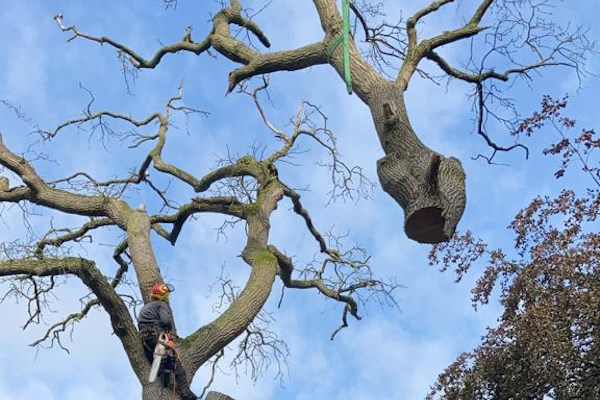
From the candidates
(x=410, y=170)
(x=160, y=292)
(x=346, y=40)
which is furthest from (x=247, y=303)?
(x=346, y=40)

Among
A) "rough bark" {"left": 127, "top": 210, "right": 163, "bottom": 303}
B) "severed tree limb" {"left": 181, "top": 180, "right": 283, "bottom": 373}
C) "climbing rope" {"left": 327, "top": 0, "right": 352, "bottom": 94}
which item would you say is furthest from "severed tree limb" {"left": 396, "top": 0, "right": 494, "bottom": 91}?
"rough bark" {"left": 127, "top": 210, "right": 163, "bottom": 303}

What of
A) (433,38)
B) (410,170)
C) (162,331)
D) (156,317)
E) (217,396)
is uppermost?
(433,38)

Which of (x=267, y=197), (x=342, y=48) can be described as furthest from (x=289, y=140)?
(x=342, y=48)

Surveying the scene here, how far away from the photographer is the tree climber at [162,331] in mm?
6055

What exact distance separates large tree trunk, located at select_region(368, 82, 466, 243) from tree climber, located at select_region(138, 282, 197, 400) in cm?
200

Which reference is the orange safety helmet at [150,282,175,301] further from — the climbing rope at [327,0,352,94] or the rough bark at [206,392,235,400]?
the climbing rope at [327,0,352,94]

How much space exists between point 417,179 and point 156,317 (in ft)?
7.59

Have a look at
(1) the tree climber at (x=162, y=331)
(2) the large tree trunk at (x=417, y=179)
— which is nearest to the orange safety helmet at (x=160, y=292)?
(1) the tree climber at (x=162, y=331)

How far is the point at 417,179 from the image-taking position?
206 inches

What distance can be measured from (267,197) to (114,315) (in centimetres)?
214

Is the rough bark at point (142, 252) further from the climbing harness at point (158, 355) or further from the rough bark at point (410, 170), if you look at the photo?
the rough bark at point (410, 170)

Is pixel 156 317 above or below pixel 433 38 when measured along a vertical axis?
below

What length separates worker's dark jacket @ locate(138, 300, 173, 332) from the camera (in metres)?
6.27

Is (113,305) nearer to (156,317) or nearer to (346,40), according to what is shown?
(156,317)
